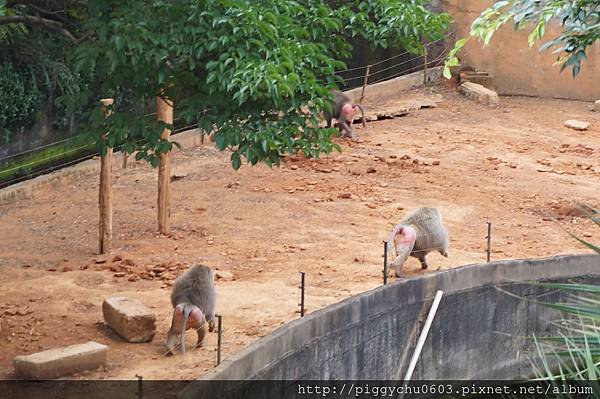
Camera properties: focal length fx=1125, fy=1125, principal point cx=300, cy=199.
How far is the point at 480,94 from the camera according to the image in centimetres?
2264

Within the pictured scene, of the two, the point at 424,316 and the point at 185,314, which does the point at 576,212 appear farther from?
the point at 185,314

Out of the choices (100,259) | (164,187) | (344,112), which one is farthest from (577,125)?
(100,259)

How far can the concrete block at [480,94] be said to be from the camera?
22.6m

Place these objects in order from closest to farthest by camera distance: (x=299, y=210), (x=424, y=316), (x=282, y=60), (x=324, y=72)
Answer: (x=282, y=60) < (x=324, y=72) < (x=424, y=316) < (x=299, y=210)

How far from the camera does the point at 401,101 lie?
22.3 m

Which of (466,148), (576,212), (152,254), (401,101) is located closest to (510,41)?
(401,101)

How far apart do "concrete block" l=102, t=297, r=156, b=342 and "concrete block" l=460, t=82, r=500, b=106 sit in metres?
13.7

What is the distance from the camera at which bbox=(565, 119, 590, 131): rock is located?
21109mm

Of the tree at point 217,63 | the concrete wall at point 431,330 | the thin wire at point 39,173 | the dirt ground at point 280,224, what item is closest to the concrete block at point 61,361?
the dirt ground at point 280,224

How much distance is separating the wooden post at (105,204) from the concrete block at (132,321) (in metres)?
2.74

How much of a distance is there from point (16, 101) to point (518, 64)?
11.0 metres

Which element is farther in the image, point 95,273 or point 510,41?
point 510,41

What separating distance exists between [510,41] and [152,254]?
12444 millimetres

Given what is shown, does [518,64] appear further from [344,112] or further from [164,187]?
[164,187]
